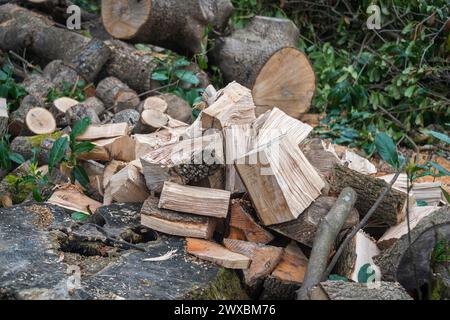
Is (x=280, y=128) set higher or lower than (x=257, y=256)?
higher

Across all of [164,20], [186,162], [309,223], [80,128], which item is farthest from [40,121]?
[309,223]

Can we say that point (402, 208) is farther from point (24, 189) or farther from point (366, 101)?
point (366, 101)

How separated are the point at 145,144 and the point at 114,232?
3.65 feet

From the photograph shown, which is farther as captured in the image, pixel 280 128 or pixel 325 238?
Result: pixel 280 128

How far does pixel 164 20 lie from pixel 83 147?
7.38 feet

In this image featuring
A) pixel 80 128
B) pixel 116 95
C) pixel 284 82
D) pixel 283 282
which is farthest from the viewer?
pixel 284 82

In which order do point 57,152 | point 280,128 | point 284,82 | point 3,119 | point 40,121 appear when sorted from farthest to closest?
point 284,82 → point 40,121 → point 3,119 → point 57,152 → point 280,128

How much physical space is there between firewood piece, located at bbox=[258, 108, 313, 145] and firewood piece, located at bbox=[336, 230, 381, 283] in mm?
694

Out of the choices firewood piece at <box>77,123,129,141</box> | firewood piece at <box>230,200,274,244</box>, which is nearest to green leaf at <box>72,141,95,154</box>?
firewood piece at <box>77,123,129,141</box>

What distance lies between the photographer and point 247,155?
299 cm

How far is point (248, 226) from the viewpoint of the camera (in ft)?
10.4

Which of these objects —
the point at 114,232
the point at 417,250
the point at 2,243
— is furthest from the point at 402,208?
the point at 2,243

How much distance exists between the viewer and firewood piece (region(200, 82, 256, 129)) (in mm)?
3555

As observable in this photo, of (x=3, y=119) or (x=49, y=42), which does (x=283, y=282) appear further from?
(x=49, y=42)
